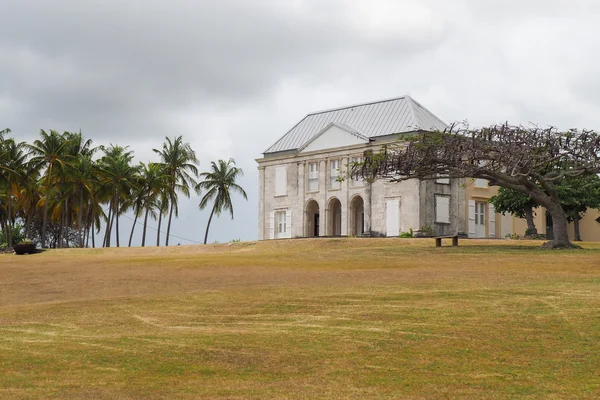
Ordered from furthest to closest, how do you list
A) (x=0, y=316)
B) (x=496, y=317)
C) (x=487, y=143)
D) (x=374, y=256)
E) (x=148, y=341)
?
(x=487, y=143), (x=374, y=256), (x=0, y=316), (x=496, y=317), (x=148, y=341)

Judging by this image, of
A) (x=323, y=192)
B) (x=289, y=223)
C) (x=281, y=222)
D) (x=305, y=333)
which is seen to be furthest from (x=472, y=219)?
(x=305, y=333)

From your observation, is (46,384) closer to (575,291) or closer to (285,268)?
(575,291)

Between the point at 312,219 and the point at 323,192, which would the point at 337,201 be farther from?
the point at 312,219

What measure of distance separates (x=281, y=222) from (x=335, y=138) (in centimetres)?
862

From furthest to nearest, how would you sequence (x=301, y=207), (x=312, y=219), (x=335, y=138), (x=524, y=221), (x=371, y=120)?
1. (x=312, y=219)
2. (x=301, y=207)
3. (x=524, y=221)
4. (x=371, y=120)
5. (x=335, y=138)

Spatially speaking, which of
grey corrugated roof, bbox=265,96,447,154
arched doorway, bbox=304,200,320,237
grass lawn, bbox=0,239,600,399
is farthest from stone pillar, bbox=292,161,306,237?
grass lawn, bbox=0,239,600,399

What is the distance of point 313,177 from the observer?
69.8 metres

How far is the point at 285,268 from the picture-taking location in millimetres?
34656

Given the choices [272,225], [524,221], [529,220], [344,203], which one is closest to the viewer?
[529,220]

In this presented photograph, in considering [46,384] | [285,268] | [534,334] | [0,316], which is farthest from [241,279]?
[46,384]

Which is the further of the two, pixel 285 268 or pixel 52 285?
pixel 285 268

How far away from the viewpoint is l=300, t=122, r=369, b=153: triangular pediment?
217 ft

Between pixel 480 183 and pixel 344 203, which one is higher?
pixel 480 183

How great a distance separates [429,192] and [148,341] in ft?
151
